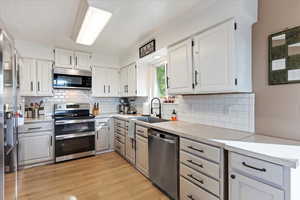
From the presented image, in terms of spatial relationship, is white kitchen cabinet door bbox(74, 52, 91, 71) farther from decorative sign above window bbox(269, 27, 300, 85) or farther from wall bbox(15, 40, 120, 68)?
decorative sign above window bbox(269, 27, 300, 85)

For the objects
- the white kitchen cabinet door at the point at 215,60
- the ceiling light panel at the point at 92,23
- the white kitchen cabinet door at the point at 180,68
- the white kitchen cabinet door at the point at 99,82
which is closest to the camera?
the white kitchen cabinet door at the point at 215,60

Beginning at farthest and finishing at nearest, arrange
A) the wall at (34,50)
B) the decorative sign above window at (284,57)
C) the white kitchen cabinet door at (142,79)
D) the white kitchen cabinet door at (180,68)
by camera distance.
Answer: the white kitchen cabinet door at (142,79), the wall at (34,50), the white kitchen cabinet door at (180,68), the decorative sign above window at (284,57)

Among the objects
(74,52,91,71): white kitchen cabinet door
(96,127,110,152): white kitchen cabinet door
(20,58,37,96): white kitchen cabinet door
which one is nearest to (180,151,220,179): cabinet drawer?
(96,127,110,152): white kitchen cabinet door

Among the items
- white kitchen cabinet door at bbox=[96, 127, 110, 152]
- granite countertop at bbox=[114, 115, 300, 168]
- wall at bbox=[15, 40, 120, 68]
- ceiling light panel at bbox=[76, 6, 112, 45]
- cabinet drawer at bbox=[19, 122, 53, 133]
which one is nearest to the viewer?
granite countertop at bbox=[114, 115, 300, 168]

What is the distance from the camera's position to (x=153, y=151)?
7.20 feet

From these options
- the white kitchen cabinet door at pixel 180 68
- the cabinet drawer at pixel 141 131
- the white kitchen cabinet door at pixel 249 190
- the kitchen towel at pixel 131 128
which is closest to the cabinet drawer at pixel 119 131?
the kitchen towel at pixel 131 128

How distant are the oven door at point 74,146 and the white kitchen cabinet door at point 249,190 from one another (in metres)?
2.91

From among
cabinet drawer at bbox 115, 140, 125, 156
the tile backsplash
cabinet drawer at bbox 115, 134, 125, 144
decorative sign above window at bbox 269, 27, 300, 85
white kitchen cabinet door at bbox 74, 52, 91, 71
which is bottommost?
cabinet drawer at bbox 115, 140, 125, 156

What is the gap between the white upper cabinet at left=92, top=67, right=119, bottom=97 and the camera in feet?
12.4

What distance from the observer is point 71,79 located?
11.4 ft

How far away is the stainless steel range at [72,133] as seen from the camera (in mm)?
3043

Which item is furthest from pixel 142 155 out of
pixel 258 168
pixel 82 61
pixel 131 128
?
pixel 82 61

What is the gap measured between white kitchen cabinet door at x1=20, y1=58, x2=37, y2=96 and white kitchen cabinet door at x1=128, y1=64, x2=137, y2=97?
1969 millimetres

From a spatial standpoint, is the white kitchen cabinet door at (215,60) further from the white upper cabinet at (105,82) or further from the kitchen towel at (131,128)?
the white upper cabinet at (105,82)
